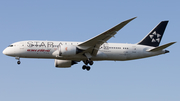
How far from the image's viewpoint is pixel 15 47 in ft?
135

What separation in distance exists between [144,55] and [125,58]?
115 inches

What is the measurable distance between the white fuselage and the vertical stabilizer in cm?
135

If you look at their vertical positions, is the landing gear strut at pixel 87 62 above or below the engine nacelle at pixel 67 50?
below

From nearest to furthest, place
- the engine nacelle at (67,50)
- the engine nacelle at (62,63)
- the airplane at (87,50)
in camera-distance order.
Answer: the engine nacelle at (67,50) → the airplane at (87,50) → the engine nacelle at (62,63)

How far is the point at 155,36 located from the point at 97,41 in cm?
1159

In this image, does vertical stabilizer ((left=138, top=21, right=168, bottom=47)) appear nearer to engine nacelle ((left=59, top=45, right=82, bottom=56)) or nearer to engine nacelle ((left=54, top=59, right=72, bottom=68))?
engine nacelle ((left=54, top=59, right=72, bottom=68))

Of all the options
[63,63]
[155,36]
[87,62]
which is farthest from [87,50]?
[155,36]

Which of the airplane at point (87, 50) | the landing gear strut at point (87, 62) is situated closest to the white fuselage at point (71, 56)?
the airplane at point (87, 50)

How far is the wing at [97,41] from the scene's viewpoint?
3569 centimetres

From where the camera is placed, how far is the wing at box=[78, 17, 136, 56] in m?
35.7

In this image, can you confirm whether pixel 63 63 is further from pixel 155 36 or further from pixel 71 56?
pixel 155 36

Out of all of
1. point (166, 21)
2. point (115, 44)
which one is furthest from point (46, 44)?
point (166, 21)

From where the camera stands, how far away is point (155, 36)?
46.5 meters

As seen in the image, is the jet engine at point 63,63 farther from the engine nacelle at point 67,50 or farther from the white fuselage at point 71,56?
the engine nacelle at point 67,50
